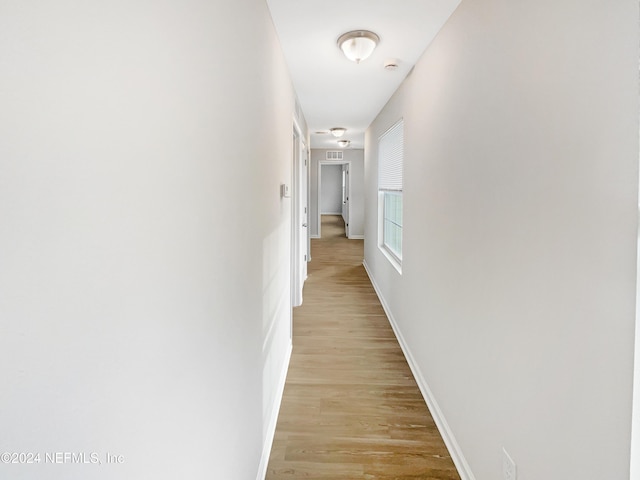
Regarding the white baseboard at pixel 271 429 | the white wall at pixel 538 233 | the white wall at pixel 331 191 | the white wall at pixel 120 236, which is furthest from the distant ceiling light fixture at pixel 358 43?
the white wall at pixel 331 191

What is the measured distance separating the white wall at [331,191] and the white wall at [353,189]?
17.4 ft

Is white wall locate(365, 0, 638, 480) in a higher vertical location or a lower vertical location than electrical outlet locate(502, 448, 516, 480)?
higher

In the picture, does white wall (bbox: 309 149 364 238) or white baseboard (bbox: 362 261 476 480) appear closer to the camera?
white baseboard (bbox: 362 261 476 480)

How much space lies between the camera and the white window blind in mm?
3902

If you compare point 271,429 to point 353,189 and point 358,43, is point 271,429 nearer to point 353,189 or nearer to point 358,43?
point 358,43

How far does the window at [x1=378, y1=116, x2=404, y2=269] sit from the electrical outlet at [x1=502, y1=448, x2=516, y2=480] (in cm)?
255

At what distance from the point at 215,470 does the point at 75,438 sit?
74cm

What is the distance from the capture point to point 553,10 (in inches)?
45.6

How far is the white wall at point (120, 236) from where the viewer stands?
459 millimetres

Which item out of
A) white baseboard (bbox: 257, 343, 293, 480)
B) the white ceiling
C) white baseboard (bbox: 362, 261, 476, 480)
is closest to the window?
the white ceiling

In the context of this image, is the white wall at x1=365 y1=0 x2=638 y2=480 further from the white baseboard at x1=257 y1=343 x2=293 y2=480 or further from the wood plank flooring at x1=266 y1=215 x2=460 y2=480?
the white baseboard at x1=257 y1=343 x2=293 y2=480

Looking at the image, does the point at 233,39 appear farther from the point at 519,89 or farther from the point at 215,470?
the point at 215,470

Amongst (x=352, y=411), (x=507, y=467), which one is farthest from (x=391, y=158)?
(x=507, y=467)

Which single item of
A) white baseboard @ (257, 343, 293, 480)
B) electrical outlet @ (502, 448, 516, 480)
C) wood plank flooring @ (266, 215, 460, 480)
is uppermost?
electrical outlet @ (502, 448, 516, 480)
